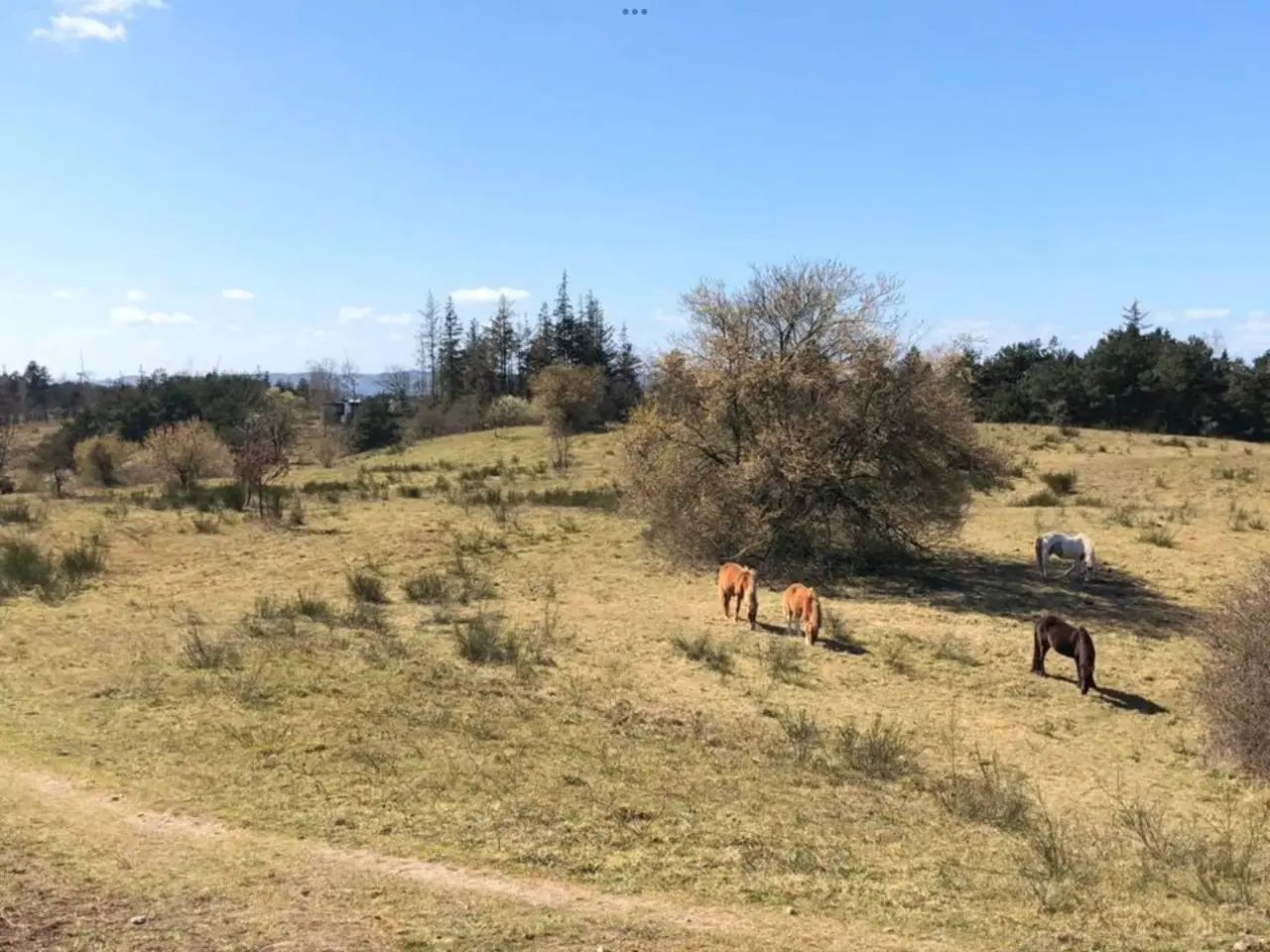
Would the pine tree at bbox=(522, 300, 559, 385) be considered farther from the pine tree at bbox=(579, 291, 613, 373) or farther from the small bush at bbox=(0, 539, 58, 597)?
the small bush at bbox=(0, 539, 58, 597)

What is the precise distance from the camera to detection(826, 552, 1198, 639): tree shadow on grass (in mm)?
16328

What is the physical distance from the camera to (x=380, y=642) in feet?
42.3

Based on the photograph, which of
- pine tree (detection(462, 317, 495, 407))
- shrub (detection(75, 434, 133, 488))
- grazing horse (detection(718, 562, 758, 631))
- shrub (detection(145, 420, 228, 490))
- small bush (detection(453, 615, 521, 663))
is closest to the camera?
small bush (detection(453, 615, 521, 663))

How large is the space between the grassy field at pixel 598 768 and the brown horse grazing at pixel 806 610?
27cm

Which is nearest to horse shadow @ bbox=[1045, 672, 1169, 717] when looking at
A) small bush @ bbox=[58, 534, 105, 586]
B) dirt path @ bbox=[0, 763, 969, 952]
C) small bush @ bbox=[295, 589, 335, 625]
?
dirt path @ bbox=[0, 763, 969, 952]

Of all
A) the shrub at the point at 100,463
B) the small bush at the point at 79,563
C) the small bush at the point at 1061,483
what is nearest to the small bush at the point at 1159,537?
the small bush at the point at 1061,483

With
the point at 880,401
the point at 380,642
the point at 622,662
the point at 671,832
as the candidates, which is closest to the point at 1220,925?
the point at 671,832

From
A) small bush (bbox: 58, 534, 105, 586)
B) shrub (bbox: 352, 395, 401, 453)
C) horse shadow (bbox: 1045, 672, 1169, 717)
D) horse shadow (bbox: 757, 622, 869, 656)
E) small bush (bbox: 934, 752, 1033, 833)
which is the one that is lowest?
horse shadow (bbox: 1045, 672, 1169, 717)

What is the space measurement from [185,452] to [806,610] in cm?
2917

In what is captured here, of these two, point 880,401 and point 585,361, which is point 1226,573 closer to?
point 880,401

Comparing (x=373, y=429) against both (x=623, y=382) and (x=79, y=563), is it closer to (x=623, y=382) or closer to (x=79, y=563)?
(x=623, y=382)

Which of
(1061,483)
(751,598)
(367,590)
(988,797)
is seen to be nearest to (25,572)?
(367,590)

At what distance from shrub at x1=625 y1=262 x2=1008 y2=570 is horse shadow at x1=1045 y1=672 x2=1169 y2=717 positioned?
7.75 meters

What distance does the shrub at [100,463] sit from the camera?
143ft
